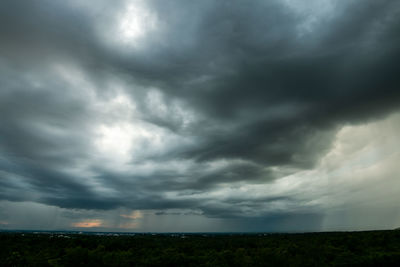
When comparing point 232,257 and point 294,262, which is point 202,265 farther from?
point 294,262

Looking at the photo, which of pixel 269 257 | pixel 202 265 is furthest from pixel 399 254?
pixel 202 265

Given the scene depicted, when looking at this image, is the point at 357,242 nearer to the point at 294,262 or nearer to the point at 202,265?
the point at 294,262

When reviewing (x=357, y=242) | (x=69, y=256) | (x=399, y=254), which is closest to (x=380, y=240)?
(x=357, y=242)

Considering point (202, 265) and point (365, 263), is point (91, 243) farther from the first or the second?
point (365, 263)

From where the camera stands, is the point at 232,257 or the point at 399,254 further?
the point at 232,257

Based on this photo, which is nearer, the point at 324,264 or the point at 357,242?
the point at 324,264

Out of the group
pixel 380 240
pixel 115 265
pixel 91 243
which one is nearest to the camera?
pixel 115 265

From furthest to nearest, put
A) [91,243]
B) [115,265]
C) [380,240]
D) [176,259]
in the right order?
[91,243] → [380,240] → [176,259] → [115,265]

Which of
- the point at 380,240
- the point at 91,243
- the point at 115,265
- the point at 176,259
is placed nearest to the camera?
the point at 115,265
